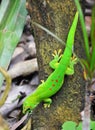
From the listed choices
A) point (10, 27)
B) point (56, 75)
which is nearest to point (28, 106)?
point (56, 75)

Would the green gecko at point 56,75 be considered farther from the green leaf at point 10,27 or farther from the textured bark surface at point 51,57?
the green leaf at point 10,27

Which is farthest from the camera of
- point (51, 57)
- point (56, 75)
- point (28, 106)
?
point (28, 106)

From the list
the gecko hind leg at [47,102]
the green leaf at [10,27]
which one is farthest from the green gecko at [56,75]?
the green leaf at [10,27]

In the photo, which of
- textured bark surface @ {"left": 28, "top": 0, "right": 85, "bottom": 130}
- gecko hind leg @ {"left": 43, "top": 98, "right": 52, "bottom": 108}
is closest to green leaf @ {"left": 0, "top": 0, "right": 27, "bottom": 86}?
textured bark surface @ {"left": 28, "top": 0, "right": 85, "bottom": 130}

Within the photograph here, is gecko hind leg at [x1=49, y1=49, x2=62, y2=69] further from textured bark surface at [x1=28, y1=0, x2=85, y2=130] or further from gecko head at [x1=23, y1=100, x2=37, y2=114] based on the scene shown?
gecko head at [x1=23, y1=100, x2=37, y2=114]

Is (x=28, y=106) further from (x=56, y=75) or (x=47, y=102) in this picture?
(x=56, y=75)

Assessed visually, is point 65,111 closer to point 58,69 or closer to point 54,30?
point 58,69
